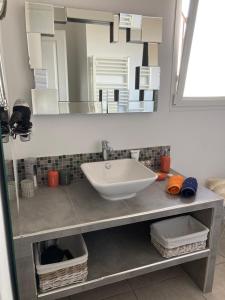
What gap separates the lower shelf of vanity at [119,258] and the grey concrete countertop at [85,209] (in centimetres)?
33

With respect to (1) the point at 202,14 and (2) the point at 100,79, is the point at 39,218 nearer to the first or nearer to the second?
(2) the point at 100,79

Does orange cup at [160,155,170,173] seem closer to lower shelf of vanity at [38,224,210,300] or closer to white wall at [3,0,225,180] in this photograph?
white wall at [3,0,225,180]

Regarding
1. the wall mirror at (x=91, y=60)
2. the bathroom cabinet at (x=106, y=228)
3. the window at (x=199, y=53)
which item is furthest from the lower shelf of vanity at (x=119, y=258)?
the window at (x=199, y=53)

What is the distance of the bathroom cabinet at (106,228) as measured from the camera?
1219 millimetres

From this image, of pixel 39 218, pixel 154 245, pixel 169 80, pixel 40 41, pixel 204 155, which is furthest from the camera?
pixel 204 155

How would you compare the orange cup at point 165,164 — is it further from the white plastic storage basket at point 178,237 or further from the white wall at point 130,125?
the white plastic storage basket at point 178,237

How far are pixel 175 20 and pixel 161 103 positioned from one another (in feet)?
2.04

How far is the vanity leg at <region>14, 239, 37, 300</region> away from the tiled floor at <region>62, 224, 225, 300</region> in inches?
21.6

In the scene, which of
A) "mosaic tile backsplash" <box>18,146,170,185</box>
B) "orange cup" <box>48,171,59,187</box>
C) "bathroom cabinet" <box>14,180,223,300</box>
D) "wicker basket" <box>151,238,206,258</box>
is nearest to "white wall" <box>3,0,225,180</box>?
"mosaic tile backsplash" <box>18,146,170,185</box>

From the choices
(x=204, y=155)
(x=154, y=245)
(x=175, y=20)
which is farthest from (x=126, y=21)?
(x=154, y=245)

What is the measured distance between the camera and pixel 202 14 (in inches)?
74.7

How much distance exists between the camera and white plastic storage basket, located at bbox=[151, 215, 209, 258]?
5.02ft

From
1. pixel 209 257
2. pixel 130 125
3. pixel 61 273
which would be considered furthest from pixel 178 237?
pixel 130 125

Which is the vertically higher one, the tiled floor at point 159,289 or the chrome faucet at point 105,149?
the chrome faucet at point 105,149
